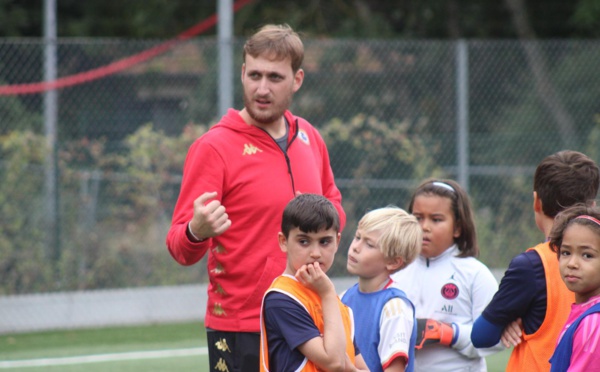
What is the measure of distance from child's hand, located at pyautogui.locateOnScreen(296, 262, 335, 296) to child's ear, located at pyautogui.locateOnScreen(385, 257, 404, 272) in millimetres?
508

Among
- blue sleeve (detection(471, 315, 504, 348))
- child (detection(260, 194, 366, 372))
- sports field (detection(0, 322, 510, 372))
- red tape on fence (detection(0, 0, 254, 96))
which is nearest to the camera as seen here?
child (detection(260, 194, 366, 372))

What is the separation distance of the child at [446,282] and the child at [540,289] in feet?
1.56

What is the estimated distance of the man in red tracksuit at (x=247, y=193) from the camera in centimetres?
398

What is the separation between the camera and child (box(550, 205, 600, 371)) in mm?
3113

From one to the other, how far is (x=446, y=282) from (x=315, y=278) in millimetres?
1195

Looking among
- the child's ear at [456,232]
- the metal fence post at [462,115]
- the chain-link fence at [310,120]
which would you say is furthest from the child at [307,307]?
the metal fence post at [462,115]

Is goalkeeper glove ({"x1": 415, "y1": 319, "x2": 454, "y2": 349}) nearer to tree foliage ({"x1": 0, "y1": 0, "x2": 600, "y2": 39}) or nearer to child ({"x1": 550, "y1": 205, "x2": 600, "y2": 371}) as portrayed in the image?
child ({"x1": 550, "y1": 205, "x2": 600, "y2": 371})

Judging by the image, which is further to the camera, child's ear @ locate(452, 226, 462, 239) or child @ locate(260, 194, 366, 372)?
child's ear @ locate(452, 226, 462, 239)

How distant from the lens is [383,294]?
375cm

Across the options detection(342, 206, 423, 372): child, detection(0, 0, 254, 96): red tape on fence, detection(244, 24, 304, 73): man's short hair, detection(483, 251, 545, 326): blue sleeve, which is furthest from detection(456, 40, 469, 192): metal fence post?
detection(483, 251, 545, 326): blue sleeve

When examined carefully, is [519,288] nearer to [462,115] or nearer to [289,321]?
[289,321]

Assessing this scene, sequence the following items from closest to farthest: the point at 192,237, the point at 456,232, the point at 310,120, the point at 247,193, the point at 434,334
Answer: the point at 192,237 < the point at 247,193 < the point at 434,334 < the point at 456,232 < the point at 310,120

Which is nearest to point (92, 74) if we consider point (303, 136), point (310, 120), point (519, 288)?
point (310, 120)

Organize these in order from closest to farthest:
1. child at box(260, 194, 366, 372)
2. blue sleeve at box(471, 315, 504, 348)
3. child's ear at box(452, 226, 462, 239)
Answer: child at box(260, 194, 366, 372) < blue sleeve at box(471, 315, 504, 348) < child's ear at box(452, 226, 462, 239)
